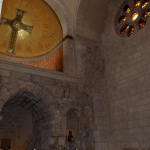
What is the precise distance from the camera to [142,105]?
585 centimetres

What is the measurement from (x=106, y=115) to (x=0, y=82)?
3.70m

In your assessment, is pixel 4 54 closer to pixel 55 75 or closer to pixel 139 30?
pixel 55 75

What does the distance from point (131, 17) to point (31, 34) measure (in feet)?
14.5

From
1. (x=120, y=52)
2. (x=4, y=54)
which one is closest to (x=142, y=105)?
(x=120, y=52)

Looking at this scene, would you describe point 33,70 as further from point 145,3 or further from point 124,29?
point 145,3

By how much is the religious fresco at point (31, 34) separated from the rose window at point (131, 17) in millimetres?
2504

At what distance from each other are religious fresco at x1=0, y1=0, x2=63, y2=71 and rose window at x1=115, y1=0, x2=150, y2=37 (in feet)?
8.21

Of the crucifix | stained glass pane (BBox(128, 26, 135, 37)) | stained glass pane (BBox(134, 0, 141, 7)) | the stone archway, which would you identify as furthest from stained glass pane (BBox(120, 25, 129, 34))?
the crucifix

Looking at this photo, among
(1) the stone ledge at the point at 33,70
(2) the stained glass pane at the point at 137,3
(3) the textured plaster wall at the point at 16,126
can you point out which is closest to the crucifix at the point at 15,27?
(3) the textured plaster wall at the point at 16,126

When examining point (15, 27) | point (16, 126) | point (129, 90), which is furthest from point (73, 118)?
point (15, 27)

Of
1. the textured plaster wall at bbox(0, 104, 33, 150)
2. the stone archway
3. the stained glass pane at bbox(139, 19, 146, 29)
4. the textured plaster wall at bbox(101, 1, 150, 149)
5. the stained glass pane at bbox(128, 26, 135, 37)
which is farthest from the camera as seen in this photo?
the textured plaster wall at bbox(0, 104, 33, 150)

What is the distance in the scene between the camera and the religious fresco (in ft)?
→ 27.0

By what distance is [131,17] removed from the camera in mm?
7219

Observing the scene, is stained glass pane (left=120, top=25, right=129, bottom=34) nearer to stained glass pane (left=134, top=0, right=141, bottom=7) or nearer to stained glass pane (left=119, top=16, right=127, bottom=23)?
stained glass pane (left=119, top=16, right=127, bottom=23)
